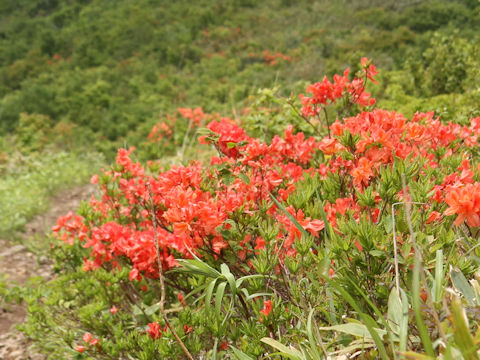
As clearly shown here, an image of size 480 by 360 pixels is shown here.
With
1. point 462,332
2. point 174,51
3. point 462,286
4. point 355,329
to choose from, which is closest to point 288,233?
point 355,329

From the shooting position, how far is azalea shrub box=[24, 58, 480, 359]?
0.96 meters

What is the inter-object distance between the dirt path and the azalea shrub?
50 cm

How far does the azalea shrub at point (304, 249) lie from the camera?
0.96 m

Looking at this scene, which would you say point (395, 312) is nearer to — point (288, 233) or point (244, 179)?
point (288, 233)

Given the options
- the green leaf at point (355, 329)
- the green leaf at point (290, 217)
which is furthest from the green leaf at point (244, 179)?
the green leaf at point (355, 329)

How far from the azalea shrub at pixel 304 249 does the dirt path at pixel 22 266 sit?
1.64 ft

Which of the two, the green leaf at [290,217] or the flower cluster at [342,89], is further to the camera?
the flower cluster at [342,89]

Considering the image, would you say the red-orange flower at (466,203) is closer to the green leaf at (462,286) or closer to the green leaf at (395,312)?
the green leaf at (462,286)

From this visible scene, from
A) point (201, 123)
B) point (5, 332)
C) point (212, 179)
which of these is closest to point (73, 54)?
point (201, 123)

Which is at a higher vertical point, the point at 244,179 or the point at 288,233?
the point at 244,179

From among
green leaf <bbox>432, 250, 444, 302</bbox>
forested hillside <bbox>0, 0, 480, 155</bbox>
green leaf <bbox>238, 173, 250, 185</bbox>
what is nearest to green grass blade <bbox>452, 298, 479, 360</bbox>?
green leaf <bbox>432, 250, 444, 302</bbox>

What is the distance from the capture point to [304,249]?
1131 mm

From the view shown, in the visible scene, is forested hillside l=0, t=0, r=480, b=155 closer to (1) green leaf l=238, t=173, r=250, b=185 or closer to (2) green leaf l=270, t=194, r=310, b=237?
(1) green leaf l=238, t=173, r=250, b=185

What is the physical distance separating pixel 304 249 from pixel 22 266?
3448 mm
